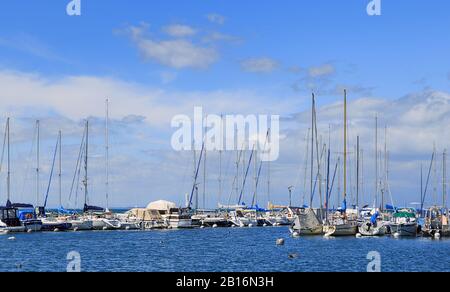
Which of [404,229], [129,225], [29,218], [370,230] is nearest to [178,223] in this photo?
[129,225]

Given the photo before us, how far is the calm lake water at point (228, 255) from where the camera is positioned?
53.7 meters

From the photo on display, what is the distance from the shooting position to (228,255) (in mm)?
64438

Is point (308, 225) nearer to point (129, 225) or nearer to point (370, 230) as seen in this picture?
point (370, 230)

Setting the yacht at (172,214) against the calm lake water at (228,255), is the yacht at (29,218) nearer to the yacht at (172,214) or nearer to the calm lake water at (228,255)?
the calm lake water at (228,255)

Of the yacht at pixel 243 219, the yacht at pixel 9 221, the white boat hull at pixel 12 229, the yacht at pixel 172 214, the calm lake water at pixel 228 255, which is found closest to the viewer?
the calm lake water at pixel 228 255

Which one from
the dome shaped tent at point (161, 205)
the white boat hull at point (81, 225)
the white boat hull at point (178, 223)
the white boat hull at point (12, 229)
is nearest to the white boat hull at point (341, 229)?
the white boat hull at point (178, 223)

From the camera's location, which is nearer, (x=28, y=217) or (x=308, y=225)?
(x=308, y=225)

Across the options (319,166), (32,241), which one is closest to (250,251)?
(319,166)

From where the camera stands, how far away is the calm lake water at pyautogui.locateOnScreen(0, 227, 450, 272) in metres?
53.7

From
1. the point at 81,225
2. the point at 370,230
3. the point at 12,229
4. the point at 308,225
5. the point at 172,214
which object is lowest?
the point at 81,225

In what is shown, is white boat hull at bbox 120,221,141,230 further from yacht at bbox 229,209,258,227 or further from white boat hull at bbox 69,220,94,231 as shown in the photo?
yacht at bbox 229,209,258,227

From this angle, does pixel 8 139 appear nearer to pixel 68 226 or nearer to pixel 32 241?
pixel 68 226
